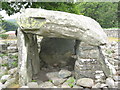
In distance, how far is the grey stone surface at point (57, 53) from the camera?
6860 mm

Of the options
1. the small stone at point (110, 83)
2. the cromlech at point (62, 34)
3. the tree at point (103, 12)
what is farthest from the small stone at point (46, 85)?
the tree at point (103, 12)

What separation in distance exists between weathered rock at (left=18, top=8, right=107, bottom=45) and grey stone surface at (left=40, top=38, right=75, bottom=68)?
219 centimetres

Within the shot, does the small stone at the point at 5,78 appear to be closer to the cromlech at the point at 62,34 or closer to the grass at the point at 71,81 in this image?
the cromlech at the point at 62,34

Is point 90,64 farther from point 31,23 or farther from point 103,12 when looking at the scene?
point 103,12

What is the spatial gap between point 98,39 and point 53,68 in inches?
111

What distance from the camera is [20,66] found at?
15.7 ft

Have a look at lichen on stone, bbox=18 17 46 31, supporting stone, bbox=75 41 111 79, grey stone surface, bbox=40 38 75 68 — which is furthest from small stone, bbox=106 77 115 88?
lichen on stone, bbox=18 17 46 31

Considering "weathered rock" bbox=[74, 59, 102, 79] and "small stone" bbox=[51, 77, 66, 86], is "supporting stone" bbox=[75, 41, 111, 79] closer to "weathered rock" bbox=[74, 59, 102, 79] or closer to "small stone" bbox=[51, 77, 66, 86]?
"weathered rock" bbox=[74, 59, 102, 79]

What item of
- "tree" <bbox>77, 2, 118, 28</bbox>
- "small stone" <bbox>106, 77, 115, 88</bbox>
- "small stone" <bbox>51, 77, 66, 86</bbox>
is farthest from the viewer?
"tree" <bbox>77, 2, 118, 28</bbox>

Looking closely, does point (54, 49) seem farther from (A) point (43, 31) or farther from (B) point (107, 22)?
(B) point (107, 22)

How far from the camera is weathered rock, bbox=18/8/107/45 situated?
461 centimetres

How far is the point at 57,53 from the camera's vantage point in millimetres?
6891

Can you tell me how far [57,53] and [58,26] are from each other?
247 centimetres

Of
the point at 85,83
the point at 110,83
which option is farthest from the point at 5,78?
the point at 110,83
